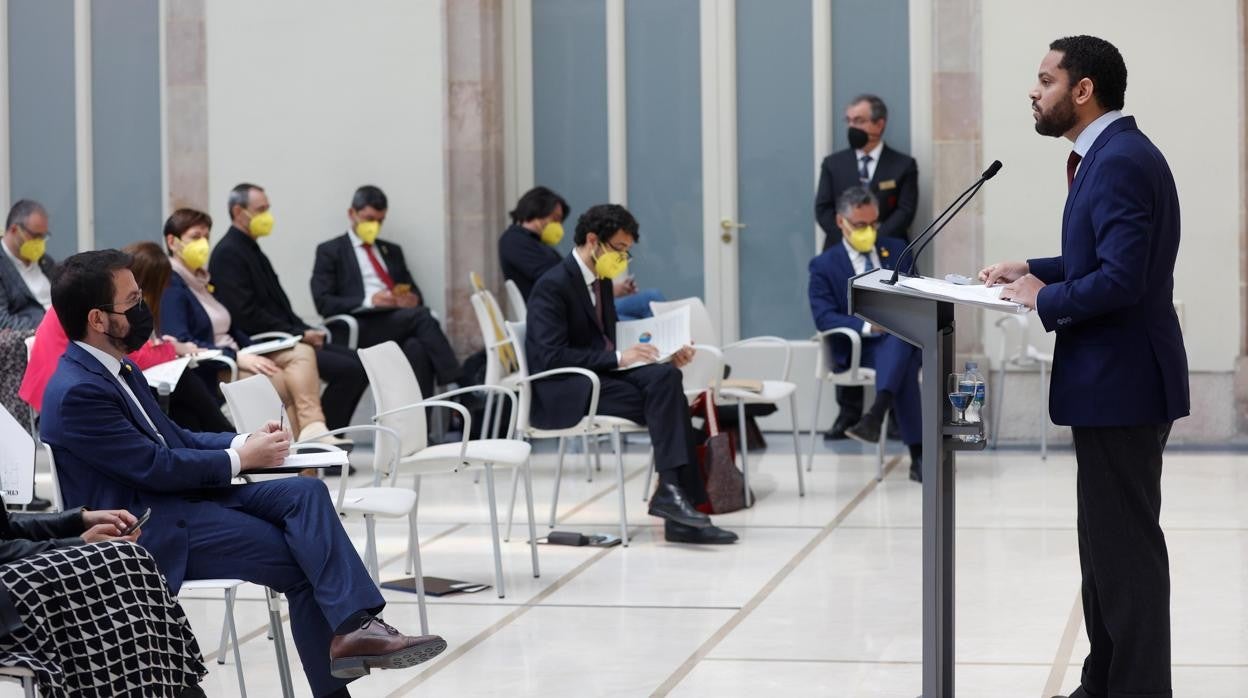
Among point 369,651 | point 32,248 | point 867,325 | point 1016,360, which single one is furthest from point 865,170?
point 369,651

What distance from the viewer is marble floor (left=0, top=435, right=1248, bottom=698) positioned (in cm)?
489

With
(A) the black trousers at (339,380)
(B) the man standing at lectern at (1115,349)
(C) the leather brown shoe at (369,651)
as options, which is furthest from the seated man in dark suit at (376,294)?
(B) the man standing at lectern at (1115,349)

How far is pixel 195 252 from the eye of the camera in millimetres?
8094

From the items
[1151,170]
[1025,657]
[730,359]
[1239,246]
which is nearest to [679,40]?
[730,359]

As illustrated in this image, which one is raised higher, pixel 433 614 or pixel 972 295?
pixel 972 295

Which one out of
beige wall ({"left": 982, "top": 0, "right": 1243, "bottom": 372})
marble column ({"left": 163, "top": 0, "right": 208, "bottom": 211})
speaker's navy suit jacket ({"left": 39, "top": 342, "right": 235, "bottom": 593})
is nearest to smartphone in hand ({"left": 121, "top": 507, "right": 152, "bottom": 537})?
speaker's navy suit jacket ({"left": 39, "top": 342, "right": 235, "bottom": 593})

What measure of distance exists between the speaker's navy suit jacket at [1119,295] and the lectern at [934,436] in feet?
0.50

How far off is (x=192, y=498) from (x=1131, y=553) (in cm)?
222

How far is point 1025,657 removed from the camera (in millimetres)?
5020

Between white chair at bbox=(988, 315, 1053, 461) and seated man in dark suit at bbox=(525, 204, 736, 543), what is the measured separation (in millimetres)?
2647

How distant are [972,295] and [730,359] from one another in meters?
6.82

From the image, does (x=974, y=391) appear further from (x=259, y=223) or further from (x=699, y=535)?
(x=259, y=223)

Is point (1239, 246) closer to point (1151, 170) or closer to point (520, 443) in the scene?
point (520, 443)

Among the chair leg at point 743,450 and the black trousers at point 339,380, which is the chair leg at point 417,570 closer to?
the chair leg at point 743,450
